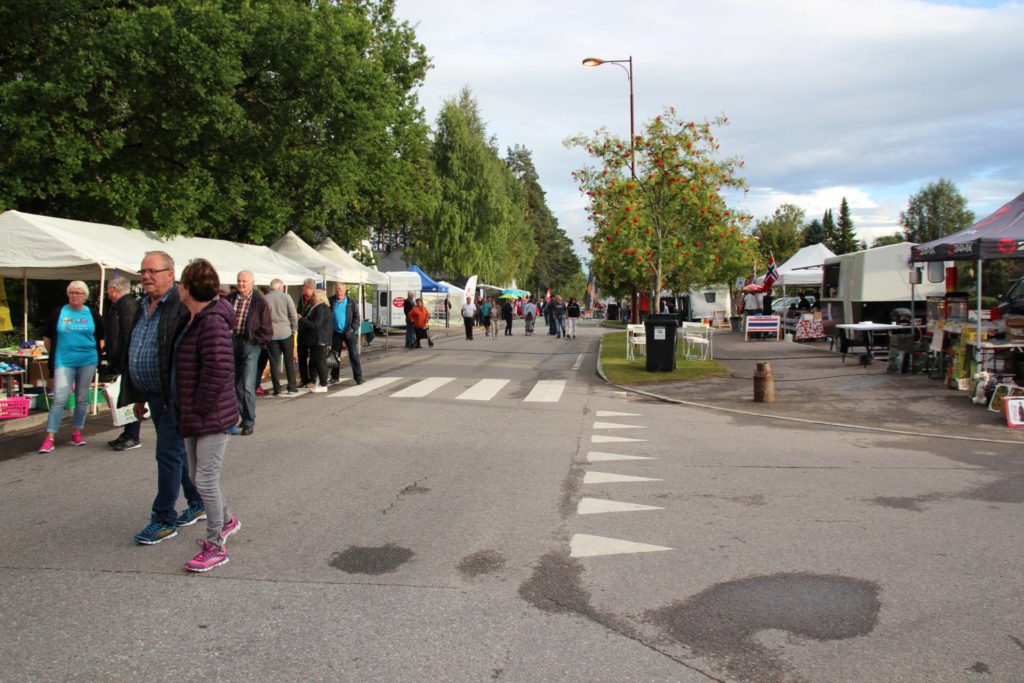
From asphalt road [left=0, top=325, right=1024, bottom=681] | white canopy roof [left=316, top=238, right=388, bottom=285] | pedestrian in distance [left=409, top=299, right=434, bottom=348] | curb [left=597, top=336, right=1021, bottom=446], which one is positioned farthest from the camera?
pedestrian in distance [left=409, top=299, right=434, bottom=348]

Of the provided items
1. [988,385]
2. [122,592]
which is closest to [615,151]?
[988,385]

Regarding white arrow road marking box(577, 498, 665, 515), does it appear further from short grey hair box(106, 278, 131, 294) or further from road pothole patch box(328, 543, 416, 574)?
short grey hair box(106, 278, 131, 294)

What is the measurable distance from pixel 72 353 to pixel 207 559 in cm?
467

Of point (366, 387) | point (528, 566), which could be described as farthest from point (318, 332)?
point (528, 566)

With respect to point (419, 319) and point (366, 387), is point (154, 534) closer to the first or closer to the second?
point (366, 387)

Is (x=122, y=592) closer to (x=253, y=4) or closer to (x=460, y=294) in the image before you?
(x=253, y=4)

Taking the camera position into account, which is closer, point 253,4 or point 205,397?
point 205,397

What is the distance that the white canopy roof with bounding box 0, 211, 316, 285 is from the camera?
36.3 feet

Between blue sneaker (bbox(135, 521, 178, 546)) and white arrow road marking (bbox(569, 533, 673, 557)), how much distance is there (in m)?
2.63

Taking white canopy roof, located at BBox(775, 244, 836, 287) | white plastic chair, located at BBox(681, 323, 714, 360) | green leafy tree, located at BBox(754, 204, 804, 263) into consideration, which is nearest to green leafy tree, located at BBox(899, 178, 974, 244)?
green leafy tree, located at BBox(754, 204, 804, 263)

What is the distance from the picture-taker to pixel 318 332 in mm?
13188

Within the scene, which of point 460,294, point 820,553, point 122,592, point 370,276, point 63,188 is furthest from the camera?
point 460,294

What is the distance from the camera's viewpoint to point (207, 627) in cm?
385

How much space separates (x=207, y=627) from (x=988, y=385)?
11794mm
